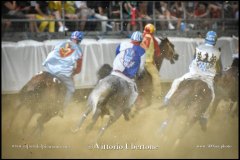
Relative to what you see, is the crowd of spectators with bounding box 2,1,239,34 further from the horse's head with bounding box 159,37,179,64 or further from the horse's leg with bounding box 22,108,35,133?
the horse's leg with bounding box 22,108,35,133

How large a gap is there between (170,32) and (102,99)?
1620 millimetres

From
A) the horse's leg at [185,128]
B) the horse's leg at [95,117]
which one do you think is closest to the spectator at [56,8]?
the horse's leg at [95,117]

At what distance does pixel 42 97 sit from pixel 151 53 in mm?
1835

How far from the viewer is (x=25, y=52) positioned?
7484 mm

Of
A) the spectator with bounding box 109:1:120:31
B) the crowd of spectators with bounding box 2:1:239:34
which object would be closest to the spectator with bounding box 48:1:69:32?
the crowd of spectators with bounding box 2:1:239:34

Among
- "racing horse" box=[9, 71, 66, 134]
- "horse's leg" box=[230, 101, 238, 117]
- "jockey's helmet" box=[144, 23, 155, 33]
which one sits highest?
"jockey's helmet" box=[144, 23, 155, 33]

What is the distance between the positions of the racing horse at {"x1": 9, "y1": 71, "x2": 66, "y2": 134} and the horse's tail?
61 centimetres

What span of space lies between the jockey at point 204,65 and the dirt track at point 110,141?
0.52 meters

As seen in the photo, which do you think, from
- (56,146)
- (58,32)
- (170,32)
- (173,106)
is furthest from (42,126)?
(170,32)

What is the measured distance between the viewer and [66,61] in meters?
7.20

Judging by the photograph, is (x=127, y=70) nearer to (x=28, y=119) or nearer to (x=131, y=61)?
(x=131, y=61)

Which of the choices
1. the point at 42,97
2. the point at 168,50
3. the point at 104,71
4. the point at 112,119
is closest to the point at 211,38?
the point at 168,50

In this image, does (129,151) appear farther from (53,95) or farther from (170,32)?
(170,32)

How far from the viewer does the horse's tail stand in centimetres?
735
